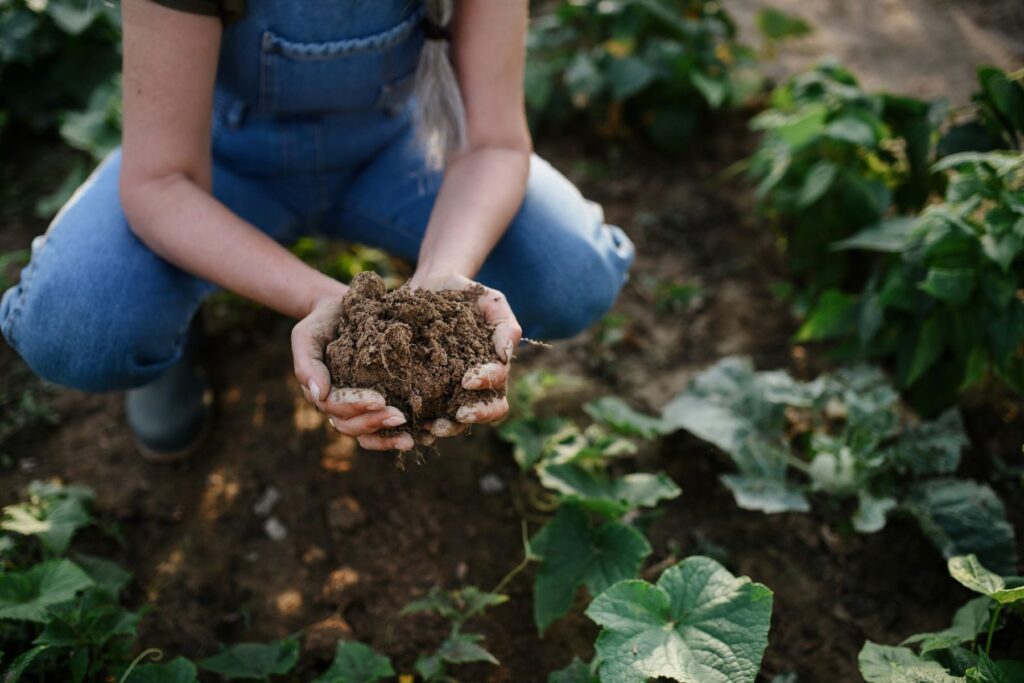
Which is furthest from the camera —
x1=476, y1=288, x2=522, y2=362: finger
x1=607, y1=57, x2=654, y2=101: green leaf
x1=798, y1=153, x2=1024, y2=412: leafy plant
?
x1=607, y1=57, x2=654, y2=101: green leaf

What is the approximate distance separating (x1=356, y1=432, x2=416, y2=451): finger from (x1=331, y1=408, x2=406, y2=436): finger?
20 mm

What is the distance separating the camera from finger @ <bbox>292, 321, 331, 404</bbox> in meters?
1.46

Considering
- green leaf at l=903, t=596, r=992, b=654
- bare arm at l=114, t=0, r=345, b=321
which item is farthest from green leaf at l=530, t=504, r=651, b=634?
→ bare arm at l=114, t=0, r=345, b=321

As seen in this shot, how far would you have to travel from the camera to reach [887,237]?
7.89ft

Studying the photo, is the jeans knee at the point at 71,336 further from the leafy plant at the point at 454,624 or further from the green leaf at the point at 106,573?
the leafy plant at the point at 454,624

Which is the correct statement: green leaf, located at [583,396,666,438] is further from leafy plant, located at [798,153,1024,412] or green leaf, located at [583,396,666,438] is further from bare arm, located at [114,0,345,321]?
bare arm, located at [114,0,345,321]

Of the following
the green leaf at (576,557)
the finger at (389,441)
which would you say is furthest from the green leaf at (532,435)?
the finger at (389,441)

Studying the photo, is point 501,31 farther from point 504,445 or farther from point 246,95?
point 504,445

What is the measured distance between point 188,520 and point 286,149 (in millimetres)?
1066

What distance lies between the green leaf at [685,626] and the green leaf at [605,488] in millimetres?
288

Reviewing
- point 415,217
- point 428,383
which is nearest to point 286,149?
point 415,217

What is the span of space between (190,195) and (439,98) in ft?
2.16

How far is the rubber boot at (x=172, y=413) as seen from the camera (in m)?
2.24

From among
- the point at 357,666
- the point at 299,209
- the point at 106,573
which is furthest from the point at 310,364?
the point at 106,573
